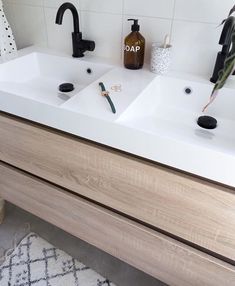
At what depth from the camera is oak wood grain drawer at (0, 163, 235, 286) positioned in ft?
2.69

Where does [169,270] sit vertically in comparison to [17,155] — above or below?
below

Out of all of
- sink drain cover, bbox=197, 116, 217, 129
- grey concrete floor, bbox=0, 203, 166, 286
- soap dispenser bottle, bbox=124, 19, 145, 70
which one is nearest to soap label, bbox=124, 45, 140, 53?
soap dispenser bottle, bbox=124, 19, 145, 70

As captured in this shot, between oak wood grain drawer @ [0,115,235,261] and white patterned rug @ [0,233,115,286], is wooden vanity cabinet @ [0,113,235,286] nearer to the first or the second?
oak wood grain drawer @ [0,115,235,261]

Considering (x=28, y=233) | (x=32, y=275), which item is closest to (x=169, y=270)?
(x=32, y=275)

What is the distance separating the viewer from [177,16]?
94cm

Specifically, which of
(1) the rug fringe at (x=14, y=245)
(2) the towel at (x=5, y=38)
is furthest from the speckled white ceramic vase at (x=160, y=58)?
(1) the rug fringe at (x=14, y=245)

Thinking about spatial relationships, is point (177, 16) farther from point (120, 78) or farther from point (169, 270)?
point (169, 270)

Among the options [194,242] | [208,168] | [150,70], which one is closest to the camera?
[208,168]

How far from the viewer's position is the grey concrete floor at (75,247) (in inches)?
47.3

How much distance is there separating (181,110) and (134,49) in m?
0.29

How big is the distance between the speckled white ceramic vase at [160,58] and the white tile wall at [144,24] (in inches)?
2.6

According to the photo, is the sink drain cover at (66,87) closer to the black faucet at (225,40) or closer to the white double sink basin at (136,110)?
the white double sink basin at (136,110)

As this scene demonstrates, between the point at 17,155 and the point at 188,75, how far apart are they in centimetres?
73

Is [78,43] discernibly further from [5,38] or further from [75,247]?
[75,247]
